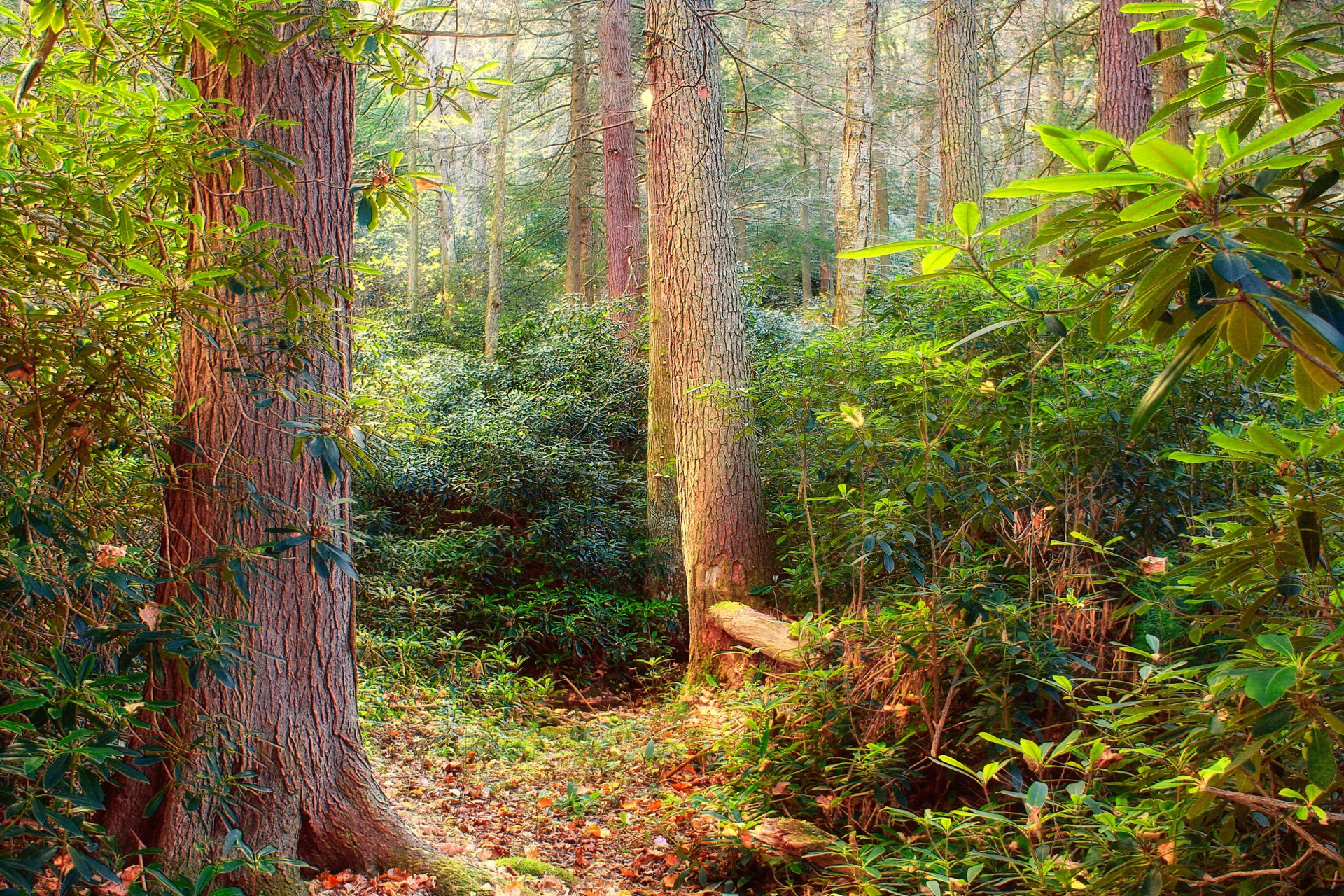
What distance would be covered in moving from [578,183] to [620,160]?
8.31ft

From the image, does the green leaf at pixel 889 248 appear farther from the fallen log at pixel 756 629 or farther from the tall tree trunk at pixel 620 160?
the tall tree trunk at pixel 620 160

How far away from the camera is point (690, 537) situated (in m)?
6.00

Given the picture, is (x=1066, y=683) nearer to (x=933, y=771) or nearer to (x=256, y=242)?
(x=933, y=771)

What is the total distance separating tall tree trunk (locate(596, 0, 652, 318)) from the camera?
12.0 m

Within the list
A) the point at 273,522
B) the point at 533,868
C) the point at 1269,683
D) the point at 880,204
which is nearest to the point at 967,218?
the point at 1269,683

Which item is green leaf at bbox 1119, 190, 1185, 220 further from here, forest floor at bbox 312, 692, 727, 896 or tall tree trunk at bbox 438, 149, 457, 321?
tall tree trunk at bbox 438, 149, 457, 321

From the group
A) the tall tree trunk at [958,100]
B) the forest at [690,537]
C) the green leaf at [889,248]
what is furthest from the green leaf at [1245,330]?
the tall tree trunk at [958,100]

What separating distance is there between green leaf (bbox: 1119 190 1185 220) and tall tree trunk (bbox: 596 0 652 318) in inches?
433

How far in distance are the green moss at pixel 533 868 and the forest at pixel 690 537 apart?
0.09 ft

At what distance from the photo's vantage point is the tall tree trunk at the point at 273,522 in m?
2.52

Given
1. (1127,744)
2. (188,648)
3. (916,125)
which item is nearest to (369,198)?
(188,648)

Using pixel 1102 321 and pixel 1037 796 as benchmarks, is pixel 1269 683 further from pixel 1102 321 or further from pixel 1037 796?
pixel 1037 796

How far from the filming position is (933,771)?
346 cm

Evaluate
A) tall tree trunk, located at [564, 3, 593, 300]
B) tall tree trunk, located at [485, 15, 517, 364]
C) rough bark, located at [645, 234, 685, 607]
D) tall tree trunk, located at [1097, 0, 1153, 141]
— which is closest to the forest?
rough bark, located at [645, 234, 685, 607]
